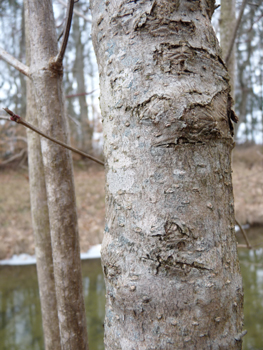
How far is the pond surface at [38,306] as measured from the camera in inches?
138

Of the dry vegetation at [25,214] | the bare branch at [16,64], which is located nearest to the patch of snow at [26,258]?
the dry vegetation at [25,214]

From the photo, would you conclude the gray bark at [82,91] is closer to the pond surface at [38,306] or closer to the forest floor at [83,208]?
the forest floor at [83,208]

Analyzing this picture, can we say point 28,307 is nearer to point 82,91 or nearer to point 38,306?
point 38,306

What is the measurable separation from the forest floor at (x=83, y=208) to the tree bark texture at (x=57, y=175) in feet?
13.1

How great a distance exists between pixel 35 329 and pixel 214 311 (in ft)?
13.1

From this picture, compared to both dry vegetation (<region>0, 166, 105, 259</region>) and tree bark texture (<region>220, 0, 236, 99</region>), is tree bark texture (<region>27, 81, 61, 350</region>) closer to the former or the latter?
tree bark texture (<region>220, 0, 236, 99</region>)

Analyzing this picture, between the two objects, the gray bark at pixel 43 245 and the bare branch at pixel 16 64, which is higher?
the bare branch at pixel 16 64

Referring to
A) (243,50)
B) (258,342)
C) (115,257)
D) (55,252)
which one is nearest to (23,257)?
(258,342)

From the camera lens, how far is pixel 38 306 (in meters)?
4.23

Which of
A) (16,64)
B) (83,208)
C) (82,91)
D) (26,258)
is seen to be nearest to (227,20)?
(16,64)

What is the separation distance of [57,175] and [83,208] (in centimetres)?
681

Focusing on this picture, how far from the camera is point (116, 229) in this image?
0.62m

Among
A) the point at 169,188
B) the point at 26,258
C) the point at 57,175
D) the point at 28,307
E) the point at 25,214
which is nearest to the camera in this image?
the point at 169,188

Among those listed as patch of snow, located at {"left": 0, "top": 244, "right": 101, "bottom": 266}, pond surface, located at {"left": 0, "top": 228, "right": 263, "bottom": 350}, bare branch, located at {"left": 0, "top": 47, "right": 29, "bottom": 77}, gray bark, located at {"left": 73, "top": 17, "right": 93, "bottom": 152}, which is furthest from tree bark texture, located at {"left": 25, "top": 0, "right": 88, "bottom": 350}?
gray bark, located at {"left": 73, "top": 17, "right": 93, "bottom": 152}
